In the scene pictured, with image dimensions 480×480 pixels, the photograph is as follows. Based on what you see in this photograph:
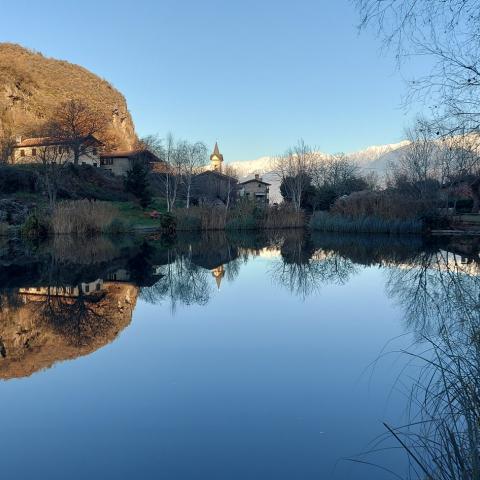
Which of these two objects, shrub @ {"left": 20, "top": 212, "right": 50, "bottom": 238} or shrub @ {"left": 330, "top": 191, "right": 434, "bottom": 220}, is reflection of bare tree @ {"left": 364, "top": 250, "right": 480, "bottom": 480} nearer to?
shrub @ {"left": 330, "top": 191, "right": 434, "bottom": 220}

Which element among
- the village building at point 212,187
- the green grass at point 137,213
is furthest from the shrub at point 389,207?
the village building at point 212,187

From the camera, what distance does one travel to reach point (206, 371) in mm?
4875

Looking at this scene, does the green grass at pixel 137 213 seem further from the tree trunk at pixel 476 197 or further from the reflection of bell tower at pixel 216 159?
the reflection of bell tower at pixel 216 159

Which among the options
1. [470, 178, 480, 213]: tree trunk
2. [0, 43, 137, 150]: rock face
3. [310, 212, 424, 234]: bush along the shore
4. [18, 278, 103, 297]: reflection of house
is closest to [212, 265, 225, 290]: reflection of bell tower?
[18, 278, 103, 297]: reflection of house

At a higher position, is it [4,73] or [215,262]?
[4,73]

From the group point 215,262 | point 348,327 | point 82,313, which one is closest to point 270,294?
point 348,327

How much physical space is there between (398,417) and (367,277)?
7685mm

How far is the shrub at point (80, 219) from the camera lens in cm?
2241

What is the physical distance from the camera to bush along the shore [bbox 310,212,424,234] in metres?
23.4

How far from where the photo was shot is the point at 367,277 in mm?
11195

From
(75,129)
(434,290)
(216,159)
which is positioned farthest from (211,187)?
(434,290)

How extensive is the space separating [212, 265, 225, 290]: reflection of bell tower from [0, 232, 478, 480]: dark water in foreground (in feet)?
0.28

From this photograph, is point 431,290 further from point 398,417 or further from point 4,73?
point 4,73

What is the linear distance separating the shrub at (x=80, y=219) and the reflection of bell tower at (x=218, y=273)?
11.7m
